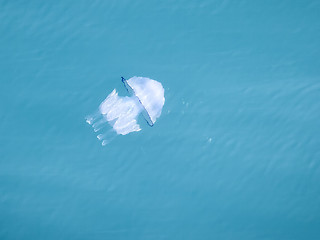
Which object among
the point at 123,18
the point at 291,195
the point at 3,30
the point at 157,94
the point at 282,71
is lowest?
the point at 291,195

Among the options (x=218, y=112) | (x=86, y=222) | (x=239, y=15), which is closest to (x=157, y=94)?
(x=218, y=112)

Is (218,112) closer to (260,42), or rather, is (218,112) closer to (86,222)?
Answer: (260,42)

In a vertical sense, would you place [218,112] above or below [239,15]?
below
